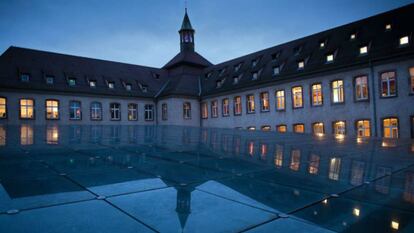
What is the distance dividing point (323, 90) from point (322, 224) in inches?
1036

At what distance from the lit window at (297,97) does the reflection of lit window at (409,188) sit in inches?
971

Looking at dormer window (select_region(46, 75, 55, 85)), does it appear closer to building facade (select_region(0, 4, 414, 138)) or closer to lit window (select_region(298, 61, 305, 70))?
building facade (select_region(0, 4, 414, 138))

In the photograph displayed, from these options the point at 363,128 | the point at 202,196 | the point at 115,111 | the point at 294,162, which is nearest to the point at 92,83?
the point at 115,111

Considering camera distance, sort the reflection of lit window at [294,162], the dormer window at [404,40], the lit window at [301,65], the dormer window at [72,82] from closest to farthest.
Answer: the reflection of lit window at [294,162] < the dormer window at [404,40] < the lit window at [301,65] < the dormer window at [72,82]

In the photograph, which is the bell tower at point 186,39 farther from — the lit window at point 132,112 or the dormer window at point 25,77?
A: the dormer window at point 25,77

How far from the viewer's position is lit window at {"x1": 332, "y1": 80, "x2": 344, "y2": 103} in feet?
85.0

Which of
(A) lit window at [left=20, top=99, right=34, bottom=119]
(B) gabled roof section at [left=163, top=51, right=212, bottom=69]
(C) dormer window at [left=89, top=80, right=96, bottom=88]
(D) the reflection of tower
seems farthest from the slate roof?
(D) the reflection of tower

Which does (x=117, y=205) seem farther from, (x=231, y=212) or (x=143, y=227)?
(x=231, y=212)

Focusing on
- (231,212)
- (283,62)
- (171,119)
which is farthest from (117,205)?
(171,119)

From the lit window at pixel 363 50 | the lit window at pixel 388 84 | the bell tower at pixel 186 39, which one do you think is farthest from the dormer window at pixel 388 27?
the bell tower at pixel 186 39

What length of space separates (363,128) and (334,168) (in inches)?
867

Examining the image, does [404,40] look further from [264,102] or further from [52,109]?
[52,109]

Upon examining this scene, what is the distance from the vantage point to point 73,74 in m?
34.8

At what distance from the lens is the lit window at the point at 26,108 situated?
99.5 ft
